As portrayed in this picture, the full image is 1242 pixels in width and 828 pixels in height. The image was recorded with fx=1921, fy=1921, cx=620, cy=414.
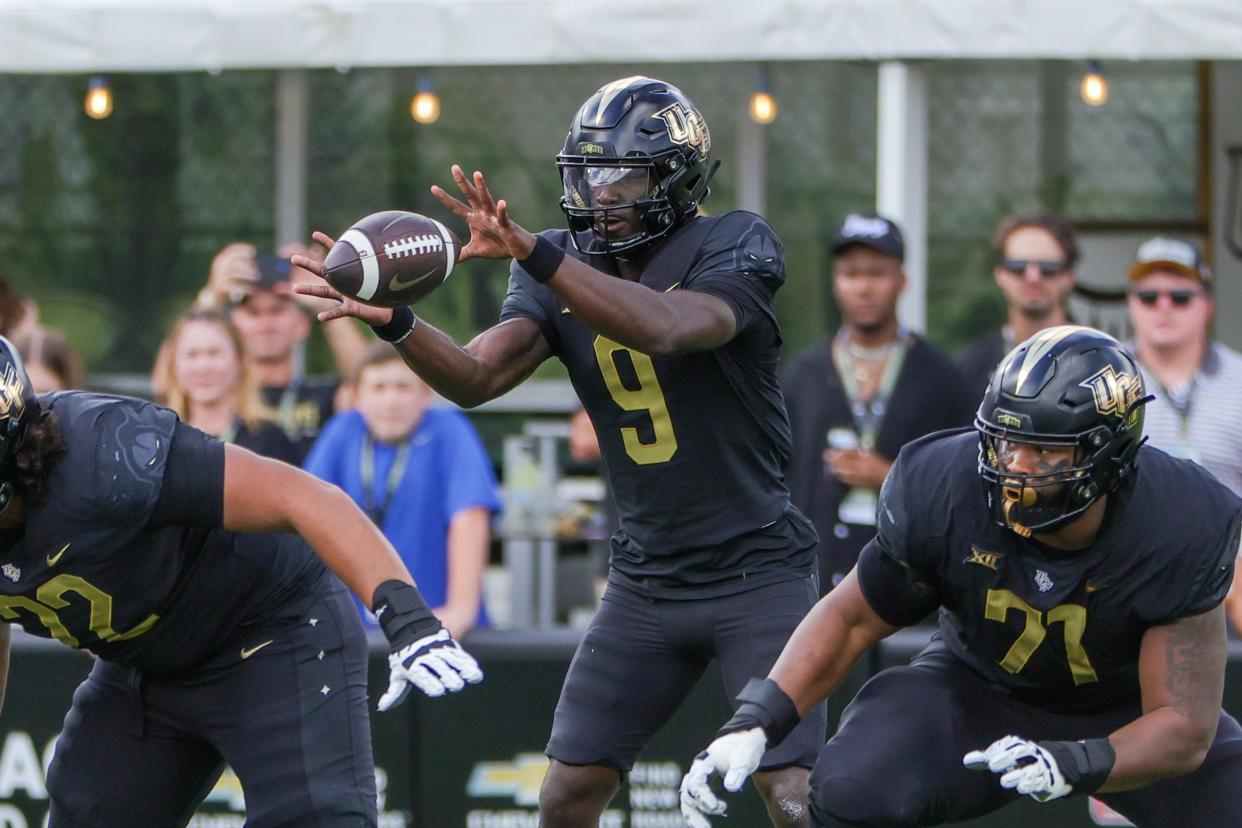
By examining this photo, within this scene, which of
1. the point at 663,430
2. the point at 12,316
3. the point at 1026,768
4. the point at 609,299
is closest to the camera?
the point at 1026,768

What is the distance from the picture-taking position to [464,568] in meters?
5.87

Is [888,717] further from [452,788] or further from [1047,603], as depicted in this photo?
[452,788]

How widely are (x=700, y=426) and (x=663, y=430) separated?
0.09 meters

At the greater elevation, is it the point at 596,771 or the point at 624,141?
the point at 624,141

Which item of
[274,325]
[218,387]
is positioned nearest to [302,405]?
[274,325]

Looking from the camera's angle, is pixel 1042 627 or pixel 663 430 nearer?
pixel 1042 627

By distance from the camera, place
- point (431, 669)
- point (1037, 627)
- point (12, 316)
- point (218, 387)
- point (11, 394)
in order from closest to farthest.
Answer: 1. point (431, 669)
2. point (11, 394)
3. point (1037, 627)
4. point (218, 387)
5. point (12, 316)

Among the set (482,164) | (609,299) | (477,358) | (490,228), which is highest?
(482,164)

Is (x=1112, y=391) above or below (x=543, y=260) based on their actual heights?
below

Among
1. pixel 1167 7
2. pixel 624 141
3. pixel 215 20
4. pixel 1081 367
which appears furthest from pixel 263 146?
pixel 1081 367

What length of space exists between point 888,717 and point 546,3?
12.8ft

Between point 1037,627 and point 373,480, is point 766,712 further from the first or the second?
point 373,480

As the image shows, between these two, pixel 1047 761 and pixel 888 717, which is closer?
pixel 1047 761

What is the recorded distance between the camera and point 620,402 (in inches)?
176
